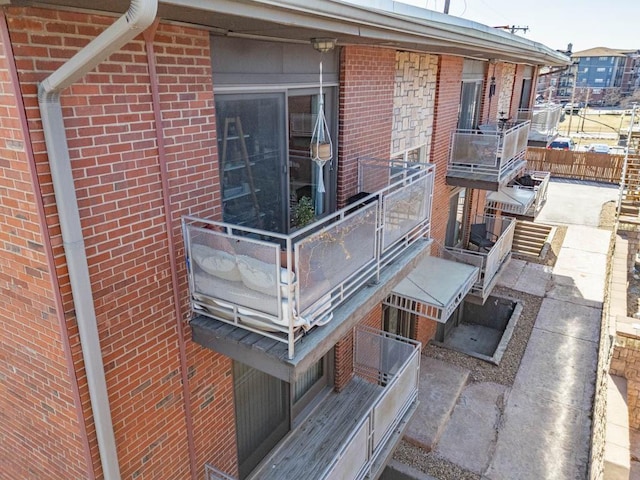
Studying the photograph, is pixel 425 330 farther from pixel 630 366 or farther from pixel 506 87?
pixel 506 87

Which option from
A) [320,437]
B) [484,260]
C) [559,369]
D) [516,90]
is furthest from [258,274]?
[516,90]

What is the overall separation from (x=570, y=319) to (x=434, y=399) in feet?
17.2

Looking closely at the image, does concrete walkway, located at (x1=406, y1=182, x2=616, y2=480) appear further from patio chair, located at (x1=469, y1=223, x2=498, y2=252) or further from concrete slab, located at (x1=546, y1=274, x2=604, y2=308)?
patio chair, located at (x1=469, y1=223, x2=498, y2=252)

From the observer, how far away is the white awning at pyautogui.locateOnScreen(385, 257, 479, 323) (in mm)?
7938

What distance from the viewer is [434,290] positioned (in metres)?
8.35

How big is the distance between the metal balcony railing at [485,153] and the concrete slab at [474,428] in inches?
168

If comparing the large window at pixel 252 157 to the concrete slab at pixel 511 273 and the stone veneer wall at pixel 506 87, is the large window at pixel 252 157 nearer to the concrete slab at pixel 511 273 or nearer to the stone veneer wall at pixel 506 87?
the concrete slab at pixel 511 273

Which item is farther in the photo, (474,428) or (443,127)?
(443,127)

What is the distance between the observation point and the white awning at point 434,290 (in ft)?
26.0

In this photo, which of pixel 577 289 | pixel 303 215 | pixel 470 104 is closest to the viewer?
pixel 303 215

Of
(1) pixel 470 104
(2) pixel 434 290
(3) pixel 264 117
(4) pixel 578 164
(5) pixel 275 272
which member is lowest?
(4) pixel 578 164

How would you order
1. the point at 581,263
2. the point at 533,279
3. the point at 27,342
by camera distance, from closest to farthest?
the point at 27,342, the point at 533,279, the point at 581,263

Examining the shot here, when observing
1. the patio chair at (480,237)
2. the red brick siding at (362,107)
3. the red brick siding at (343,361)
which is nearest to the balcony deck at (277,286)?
the red brick siding at (362,107)

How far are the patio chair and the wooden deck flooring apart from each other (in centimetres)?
561
